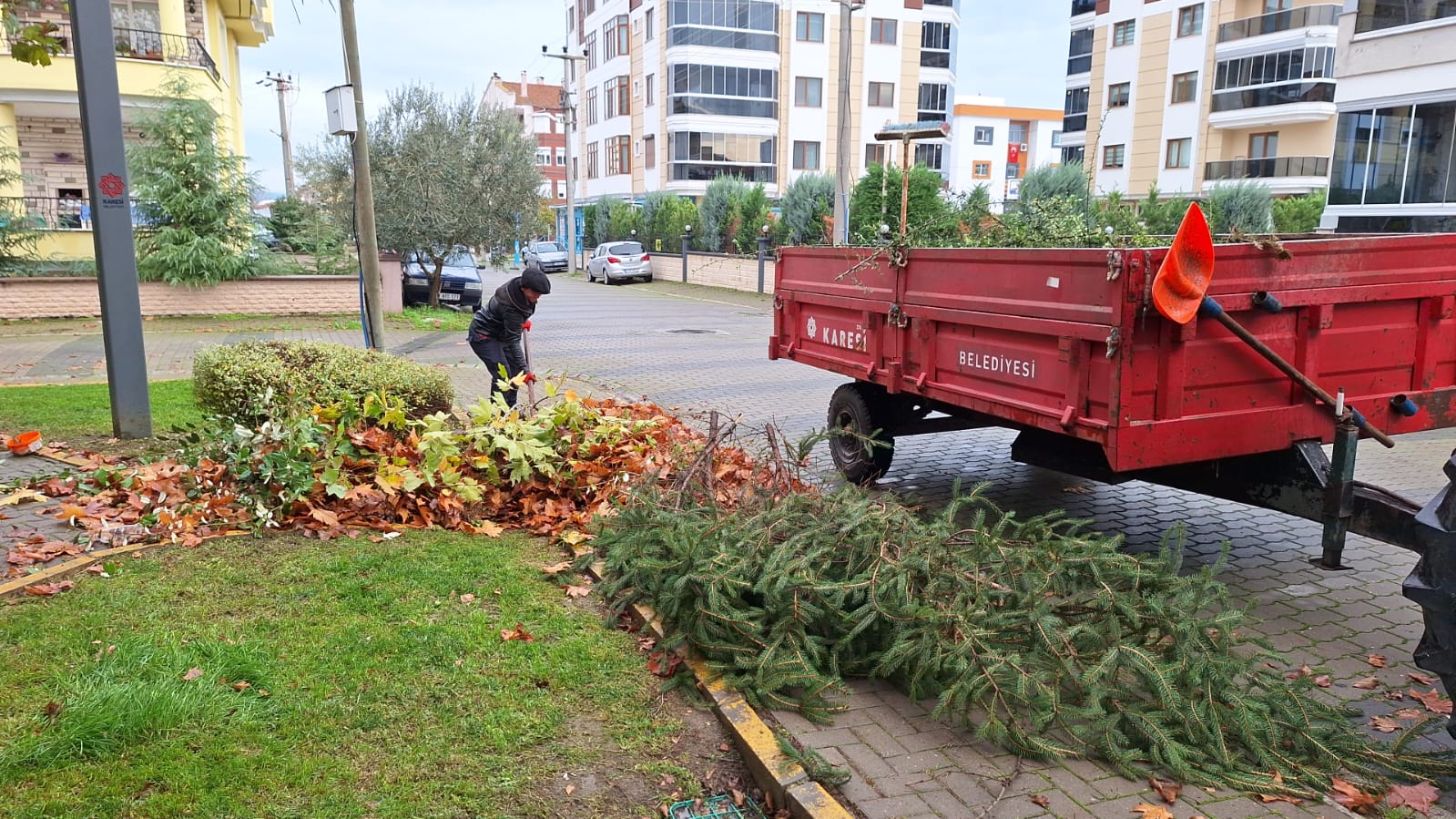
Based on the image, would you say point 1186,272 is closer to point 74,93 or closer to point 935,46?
point 74,93

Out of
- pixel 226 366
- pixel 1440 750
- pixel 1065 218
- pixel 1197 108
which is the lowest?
pixel 1440 750

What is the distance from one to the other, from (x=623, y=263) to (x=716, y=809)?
35758mm

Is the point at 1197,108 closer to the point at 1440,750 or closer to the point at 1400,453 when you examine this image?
the point at 1400,453

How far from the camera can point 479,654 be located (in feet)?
13.5

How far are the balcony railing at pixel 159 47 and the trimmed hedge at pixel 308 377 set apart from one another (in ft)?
65.3

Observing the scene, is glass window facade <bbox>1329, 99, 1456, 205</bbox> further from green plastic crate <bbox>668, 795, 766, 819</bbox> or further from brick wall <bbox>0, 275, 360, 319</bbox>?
green plastic crate <bbox>668, 795, 766, 819</bbox>

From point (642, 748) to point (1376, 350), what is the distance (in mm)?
4063

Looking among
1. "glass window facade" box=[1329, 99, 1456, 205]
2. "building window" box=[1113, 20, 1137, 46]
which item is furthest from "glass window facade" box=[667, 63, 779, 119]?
"glass window facade" box=[1329, 99, 1456, 205]

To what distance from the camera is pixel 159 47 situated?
25.3 metres

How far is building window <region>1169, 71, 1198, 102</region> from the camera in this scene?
143 ft

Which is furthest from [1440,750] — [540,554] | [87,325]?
[87,325]

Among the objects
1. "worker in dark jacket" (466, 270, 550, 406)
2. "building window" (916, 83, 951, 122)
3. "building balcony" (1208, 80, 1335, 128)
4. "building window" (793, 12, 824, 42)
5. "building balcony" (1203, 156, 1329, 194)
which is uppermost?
"building window" (793, 12, 824, 42)

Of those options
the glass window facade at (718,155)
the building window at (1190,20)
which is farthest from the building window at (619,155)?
the building window at (1190,20)

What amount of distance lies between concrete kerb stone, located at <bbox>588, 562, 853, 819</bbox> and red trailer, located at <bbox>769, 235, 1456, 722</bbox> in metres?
2.07
